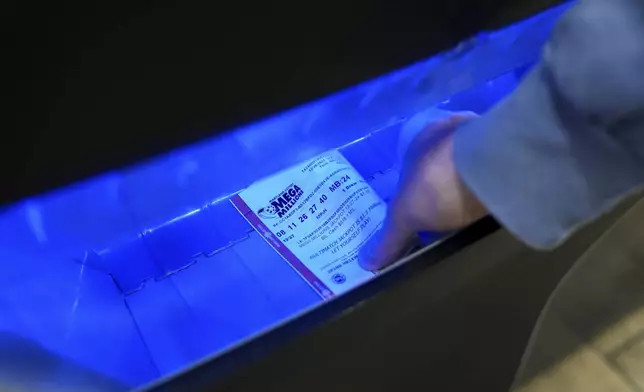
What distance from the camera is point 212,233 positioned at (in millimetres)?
690

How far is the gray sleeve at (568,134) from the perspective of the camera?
0.39 metres

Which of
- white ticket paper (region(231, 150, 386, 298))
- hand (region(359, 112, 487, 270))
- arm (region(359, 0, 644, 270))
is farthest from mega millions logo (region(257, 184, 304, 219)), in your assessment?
arm (region(359, 0, 644, 270))

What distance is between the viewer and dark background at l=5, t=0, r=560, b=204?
0.28 metres

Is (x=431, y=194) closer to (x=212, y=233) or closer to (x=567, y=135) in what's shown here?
(x=567, y=135)

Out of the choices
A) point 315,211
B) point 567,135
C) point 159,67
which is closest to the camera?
point 159,67

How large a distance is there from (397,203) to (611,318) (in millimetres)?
585

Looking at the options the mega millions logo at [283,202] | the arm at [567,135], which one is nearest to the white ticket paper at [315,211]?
the mega millions logo at [283,202]

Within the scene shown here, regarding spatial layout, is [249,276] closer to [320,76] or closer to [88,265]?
[88,265]

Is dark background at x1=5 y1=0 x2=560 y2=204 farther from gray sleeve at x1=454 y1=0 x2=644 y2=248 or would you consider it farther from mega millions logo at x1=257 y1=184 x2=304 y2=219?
mega millions logo at x1=257 y1=184 x2=304 y2=219

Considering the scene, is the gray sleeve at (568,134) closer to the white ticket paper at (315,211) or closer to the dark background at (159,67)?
the dark background at (159,67)

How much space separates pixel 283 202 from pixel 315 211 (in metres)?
0.03

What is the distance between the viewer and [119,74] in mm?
297

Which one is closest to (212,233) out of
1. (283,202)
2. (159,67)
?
(283,202)

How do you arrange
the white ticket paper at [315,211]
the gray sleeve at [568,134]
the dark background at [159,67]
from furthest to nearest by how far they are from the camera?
1. the white ticket paper at [315,211]
2. the gray sleeve at [568,134]
3. the dark background at [159,67]
